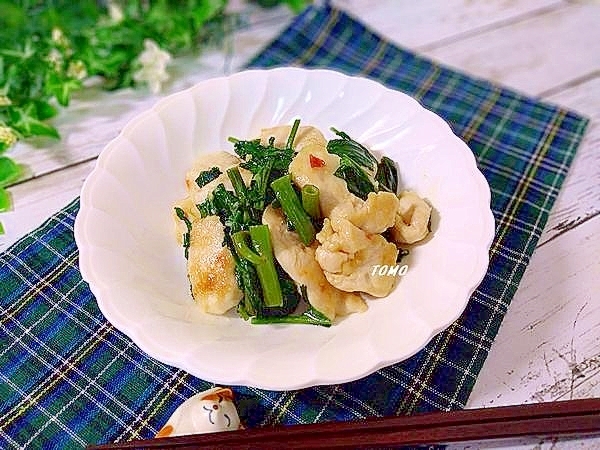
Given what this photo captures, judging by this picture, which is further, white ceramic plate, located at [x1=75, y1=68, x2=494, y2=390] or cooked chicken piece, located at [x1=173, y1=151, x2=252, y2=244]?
cooked chicken piece, located at [x1=173, y1=151, x2=252, y2=244]

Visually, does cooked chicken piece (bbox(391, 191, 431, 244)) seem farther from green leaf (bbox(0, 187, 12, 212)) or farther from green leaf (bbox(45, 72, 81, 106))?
green leaf (bbox(45, 72, 81, 106))

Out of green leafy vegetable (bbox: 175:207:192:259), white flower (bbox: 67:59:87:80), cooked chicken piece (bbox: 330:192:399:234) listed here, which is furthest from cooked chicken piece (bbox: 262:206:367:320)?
white flower (bbox: 67:59:87:80)

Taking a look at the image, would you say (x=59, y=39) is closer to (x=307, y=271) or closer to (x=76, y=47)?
(x=76, y=47)

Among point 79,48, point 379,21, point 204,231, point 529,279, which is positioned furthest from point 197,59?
point 529,279

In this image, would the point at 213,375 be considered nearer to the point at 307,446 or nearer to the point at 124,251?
the point at 307,446

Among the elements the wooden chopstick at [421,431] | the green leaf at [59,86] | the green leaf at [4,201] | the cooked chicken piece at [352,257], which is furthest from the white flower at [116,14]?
the wooden chopstick at [421,431]

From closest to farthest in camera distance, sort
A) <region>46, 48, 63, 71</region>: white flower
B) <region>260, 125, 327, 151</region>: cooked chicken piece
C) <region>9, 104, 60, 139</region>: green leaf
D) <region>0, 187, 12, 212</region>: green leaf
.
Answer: <region>260, 125, 327, 151</region>: cooked chicken piece
<region>0, 187, 12, 212</region>: green leaf
<region>9, 104, 60, 139</region>: green leaf
<region>46, 48, 63, 71</region>: white flower
